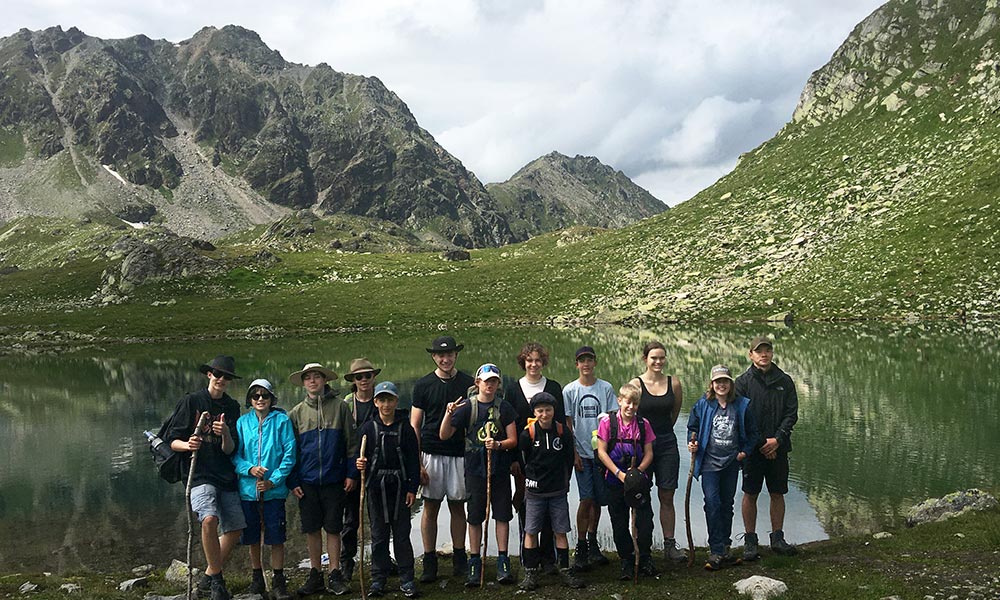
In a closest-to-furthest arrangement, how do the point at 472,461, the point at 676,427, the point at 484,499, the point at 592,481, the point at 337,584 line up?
the point at 337,584 → the point at 472,461 → the point at 484,499 → the point at 592,481 → the point at 676,427

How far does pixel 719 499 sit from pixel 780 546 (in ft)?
4.92

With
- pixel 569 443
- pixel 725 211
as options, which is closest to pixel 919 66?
pixel 725 211

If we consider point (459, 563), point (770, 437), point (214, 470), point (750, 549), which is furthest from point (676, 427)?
point (214, 470)

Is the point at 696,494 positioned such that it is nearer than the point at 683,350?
Yes

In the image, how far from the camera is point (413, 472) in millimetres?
10289

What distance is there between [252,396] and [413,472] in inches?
117

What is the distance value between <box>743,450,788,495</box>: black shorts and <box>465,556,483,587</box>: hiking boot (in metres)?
5.00

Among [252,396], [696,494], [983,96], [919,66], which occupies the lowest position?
[696,494]

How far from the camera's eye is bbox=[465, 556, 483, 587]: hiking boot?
33.3 feet

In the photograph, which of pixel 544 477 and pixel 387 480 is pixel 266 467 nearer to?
pixel 387 480

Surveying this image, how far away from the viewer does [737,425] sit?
10719 millimetres

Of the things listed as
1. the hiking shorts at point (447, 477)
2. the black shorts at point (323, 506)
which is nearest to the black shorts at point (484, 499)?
the hiking shorts at point (447, 477)

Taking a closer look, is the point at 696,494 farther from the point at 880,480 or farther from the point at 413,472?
the point at 413,472

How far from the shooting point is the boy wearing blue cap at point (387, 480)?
10070 millimetres
